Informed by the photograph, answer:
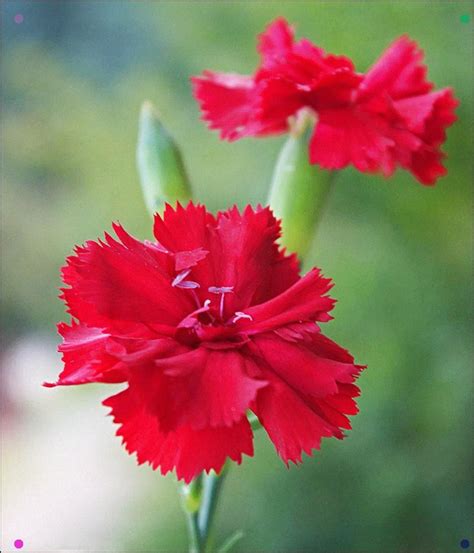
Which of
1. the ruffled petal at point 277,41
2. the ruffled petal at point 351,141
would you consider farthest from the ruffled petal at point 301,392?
the ruffled petal at point 277,41

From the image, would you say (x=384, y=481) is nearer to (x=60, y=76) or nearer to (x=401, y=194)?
(x=401, y=194)

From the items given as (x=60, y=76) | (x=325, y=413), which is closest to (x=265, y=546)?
(x=325, y=413)

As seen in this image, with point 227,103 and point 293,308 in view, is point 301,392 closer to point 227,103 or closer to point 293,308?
point 293,308

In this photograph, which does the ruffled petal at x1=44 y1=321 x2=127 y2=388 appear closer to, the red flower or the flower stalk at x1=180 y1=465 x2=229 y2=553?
the red flower

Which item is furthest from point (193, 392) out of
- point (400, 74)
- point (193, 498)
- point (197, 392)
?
point (400, 74)

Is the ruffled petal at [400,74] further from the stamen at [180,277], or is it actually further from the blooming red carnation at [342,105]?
the stamen at [180,277]

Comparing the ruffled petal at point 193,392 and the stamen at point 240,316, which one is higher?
the stamen at point 240,316

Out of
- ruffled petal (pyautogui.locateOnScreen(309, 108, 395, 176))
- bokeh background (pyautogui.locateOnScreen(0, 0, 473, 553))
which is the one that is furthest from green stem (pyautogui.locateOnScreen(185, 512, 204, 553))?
ruffled petal (pyautogui.locateOnScreen(309, 108, 395, 176))
